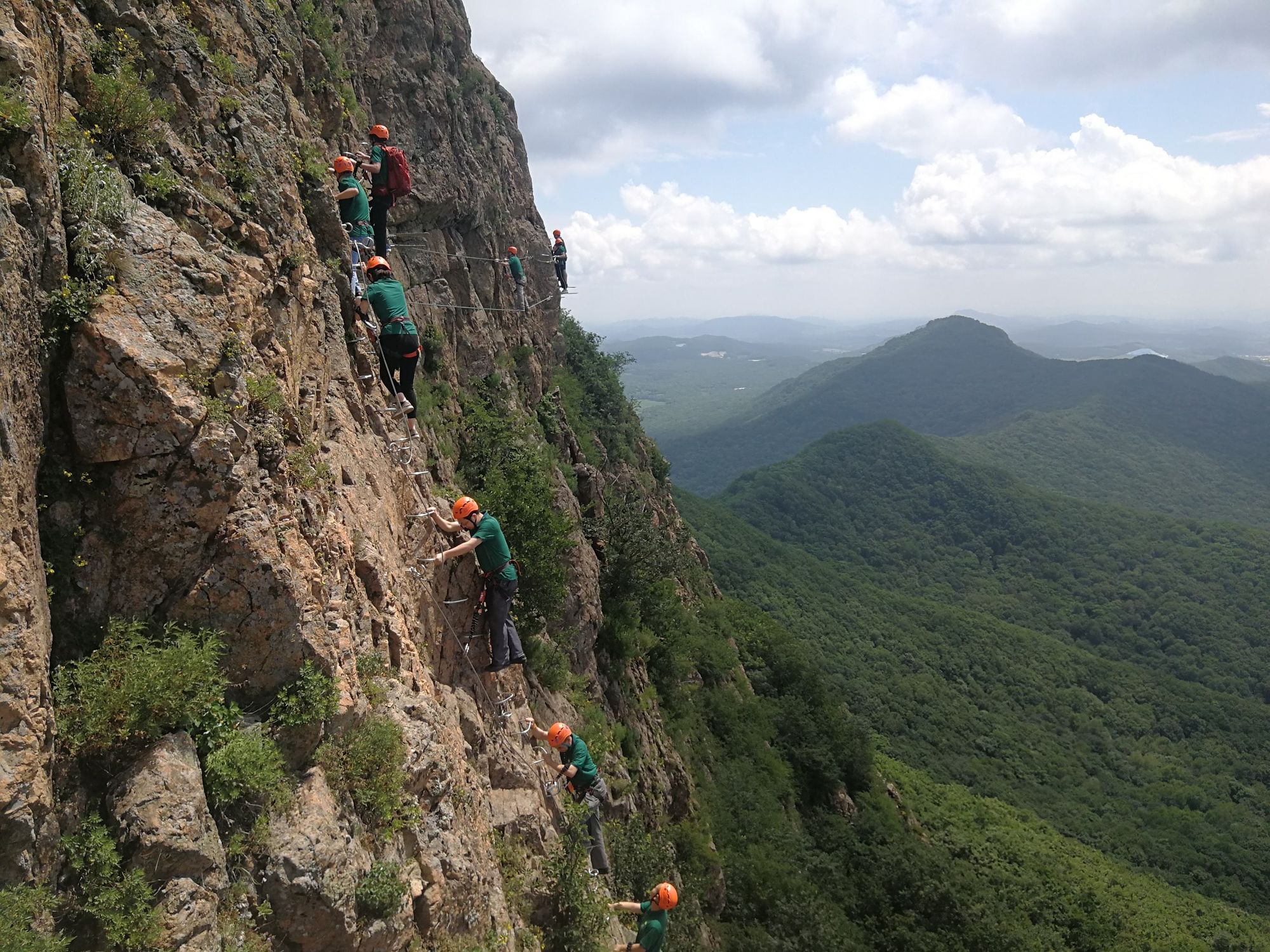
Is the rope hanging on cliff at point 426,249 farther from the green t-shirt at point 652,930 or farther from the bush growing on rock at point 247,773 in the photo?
the green t-shirt at point 652,930

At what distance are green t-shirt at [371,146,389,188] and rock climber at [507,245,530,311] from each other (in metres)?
10.9

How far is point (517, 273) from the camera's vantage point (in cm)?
2605

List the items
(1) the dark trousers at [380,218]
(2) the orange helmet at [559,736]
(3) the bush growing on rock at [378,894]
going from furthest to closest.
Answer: (1) the dark trousers at [380,218]
(2) the orange helmet at [559,736]
(3) the bush growing on rock at [378,894]

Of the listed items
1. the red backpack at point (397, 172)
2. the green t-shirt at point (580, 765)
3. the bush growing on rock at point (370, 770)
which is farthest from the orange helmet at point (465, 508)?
the red backpack at point (397, 172)

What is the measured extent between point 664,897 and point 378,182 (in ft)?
47.3

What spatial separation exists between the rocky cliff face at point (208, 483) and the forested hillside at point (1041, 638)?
56.0m

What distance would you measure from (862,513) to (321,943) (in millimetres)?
143780

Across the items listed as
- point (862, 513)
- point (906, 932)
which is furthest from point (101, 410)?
point (862, 513)

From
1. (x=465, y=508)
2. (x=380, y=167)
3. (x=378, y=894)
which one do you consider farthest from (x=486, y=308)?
(x=378, y=894)

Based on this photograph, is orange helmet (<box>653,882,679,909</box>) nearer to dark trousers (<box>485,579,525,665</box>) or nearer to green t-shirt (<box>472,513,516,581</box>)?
dark trousers (<box>485,579,525,665</box>)

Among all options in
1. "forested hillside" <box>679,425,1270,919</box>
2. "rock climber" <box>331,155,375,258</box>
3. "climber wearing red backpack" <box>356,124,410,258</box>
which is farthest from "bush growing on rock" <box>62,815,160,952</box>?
"forested hillside" <box>679,425,1270,919</box>

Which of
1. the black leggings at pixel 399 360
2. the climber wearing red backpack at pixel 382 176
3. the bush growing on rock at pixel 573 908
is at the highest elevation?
the climber wearing red backpack at pixel 382 176

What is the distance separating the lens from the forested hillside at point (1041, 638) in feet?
207

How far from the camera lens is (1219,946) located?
38.8 metres
